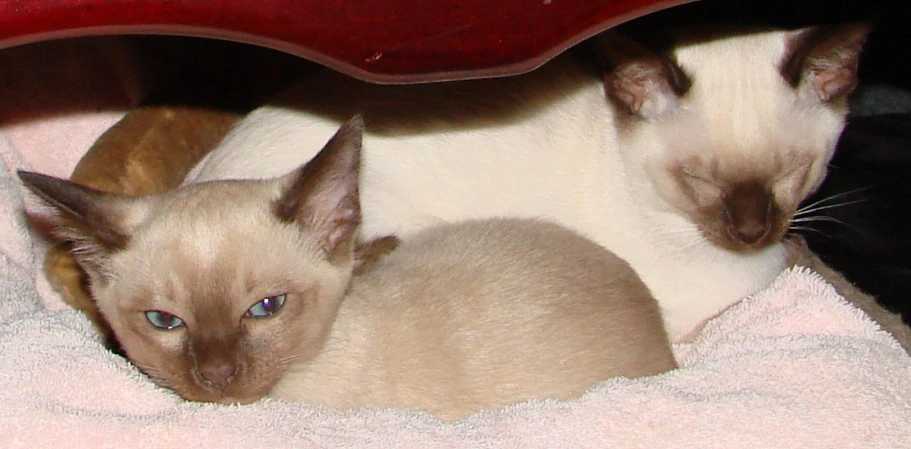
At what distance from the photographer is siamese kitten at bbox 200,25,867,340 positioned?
192 cm

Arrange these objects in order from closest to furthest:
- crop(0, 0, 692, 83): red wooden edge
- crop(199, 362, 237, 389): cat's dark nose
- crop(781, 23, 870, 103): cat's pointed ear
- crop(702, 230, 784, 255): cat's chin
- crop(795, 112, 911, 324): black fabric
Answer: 1. crop(0, 0, 692, 83): red wooden edge
2. crop(199, 362, 237, 389): cat's dark nose
3. crop(781, 23, 870, 103): cat's pointed ear
4. crop(702, 230, 784, 255): cat's chin
5. crop(795, 112, 911, 324): black fabric

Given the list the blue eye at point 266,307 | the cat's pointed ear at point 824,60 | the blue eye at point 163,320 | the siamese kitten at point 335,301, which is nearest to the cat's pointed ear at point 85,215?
the siamese kitten at point 335,301

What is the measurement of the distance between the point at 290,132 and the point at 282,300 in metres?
0.52

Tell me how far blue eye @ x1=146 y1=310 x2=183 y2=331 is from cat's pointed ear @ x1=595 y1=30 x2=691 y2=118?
2.89 ft

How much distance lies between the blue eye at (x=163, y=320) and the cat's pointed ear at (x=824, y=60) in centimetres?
114

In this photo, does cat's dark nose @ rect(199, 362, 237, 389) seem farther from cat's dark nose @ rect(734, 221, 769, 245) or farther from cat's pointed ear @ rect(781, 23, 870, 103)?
cat's pointed ear @ rect(781, 23, 870, 103)

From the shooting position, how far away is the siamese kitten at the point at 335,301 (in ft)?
→ 5.07

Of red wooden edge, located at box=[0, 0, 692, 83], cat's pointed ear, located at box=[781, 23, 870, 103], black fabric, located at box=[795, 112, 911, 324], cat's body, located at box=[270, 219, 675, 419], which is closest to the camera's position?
red wooden edge, located at box=[0, 0, 692, 83]

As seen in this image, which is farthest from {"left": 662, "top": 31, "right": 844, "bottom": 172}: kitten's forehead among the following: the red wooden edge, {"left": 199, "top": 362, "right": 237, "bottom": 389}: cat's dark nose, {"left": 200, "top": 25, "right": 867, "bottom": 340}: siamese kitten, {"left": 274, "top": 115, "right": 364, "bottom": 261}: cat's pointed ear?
{"left": 199, "top": 362, "right": 237, "bottom": 389}: cat's dark nose

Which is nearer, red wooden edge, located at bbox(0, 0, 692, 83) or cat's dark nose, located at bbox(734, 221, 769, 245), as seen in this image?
red wooden edge, located at bbox(0, 0, 692, 83)

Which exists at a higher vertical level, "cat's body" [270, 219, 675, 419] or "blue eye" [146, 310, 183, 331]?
"blue eye" [146, 310, 183, 331]

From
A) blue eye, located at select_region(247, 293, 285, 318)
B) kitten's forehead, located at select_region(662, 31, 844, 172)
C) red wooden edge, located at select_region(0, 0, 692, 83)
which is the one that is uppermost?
red wooden edge, located at select_region(0, 0, 692, 83)

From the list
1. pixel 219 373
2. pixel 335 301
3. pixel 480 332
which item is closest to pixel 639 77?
pixel 480 332

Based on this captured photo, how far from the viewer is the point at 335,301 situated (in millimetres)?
1675
